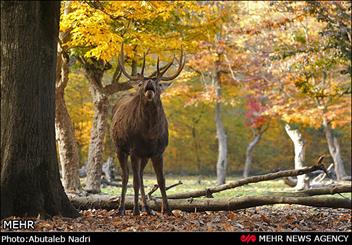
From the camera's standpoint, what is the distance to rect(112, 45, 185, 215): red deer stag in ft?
25.4

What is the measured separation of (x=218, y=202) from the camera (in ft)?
27.6

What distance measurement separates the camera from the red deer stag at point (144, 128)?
7730mm

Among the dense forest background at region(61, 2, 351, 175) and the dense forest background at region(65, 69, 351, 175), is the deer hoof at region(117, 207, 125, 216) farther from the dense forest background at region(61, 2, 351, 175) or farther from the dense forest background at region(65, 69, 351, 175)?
the dense forest background at region(65, 69, 351, 175)

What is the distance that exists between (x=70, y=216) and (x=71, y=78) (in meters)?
22.8

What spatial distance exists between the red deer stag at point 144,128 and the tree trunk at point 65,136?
6.12 m

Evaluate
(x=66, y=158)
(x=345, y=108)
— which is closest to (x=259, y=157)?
(x=345, y=108)

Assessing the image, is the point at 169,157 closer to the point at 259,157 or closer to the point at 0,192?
the point at 259,157

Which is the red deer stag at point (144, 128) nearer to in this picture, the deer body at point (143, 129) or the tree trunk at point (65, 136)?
the deer body at point (143, 129)

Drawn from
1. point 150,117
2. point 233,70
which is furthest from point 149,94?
point 233,70

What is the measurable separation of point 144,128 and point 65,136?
701 cm

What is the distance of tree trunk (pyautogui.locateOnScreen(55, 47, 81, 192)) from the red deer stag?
6.12m

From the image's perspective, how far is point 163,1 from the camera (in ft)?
43.7

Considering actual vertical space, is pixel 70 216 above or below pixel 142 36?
below

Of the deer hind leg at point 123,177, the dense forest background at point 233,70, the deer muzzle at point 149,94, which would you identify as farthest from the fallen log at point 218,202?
the dense forest background at point 233,70
